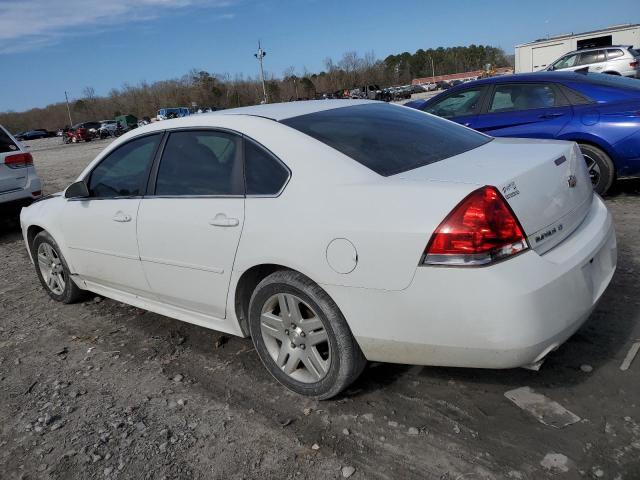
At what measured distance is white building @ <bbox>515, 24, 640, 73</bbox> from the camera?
125ft

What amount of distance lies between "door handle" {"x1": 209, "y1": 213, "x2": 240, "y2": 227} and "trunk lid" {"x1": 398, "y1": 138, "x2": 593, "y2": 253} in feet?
3.06

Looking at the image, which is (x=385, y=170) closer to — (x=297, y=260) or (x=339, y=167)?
(x=339, y=167)

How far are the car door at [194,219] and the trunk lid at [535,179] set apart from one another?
1.03m

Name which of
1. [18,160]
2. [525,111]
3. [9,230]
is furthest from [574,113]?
[9,230]

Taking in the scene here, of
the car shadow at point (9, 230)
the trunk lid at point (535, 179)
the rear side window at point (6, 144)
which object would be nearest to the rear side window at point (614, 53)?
the rear side window at point (6, 144)

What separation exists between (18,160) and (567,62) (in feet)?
70.0

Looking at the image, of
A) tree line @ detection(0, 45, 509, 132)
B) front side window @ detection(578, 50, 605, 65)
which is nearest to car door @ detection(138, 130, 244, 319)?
front side window @ detection(578, 50, 605, 65)

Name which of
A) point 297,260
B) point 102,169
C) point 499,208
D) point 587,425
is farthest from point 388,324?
point 102,169

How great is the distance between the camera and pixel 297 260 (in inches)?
105

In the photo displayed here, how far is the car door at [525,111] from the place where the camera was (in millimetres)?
6160

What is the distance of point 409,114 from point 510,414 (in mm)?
1997

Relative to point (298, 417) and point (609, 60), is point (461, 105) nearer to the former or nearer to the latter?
point (298, 417)

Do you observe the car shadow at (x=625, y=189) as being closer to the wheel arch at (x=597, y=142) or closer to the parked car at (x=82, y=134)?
the wheel arch at (x=597, y=142)

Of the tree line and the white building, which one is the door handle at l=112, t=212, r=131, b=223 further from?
the tree line
